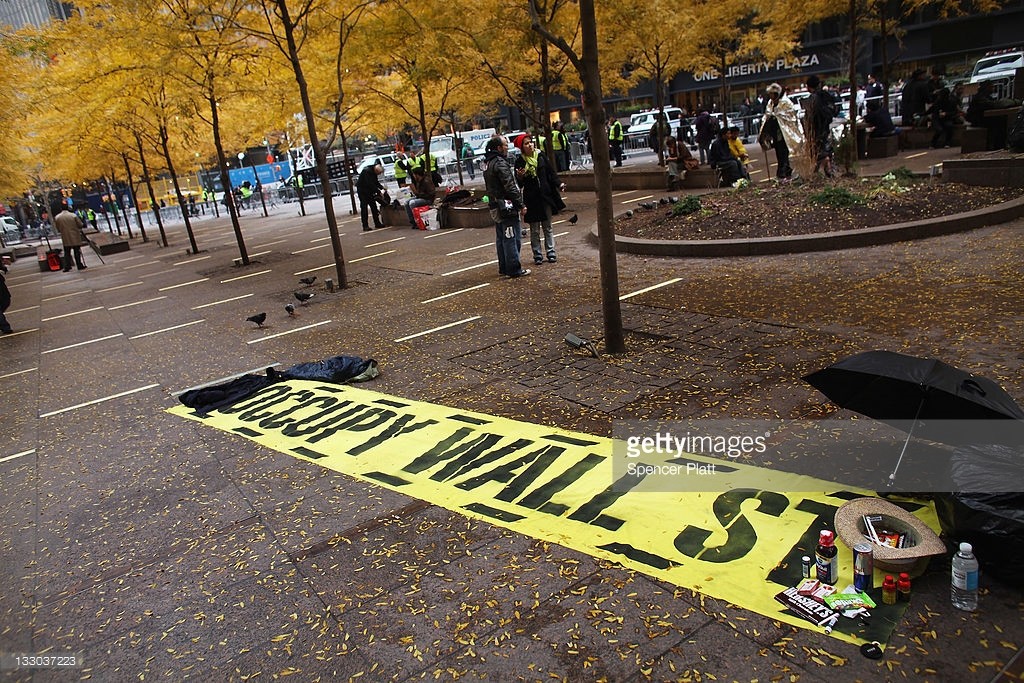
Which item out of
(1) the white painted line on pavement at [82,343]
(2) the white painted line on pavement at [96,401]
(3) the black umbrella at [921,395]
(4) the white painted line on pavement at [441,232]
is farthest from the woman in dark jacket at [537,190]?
(3) the black umbrella at [921,395]

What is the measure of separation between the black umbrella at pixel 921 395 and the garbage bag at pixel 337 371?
4.89m

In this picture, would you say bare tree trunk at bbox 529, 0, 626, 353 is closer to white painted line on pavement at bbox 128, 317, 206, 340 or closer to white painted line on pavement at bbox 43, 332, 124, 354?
white painted line on pavement at bbox 128, 317, 206, 340

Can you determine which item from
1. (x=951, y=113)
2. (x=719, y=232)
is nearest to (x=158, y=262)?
(x=719, y=232)

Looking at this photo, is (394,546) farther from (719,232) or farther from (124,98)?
(124,98)

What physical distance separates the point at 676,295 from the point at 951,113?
1423cm

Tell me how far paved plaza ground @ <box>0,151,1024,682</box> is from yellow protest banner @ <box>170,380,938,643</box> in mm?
122

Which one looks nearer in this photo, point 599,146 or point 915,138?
point 599,146

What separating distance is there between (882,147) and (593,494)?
17828mm

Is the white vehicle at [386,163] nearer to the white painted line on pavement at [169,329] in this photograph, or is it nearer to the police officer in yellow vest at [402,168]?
the police officer in yellow vest at [402,168]

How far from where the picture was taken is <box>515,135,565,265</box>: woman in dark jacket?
37.6 ft

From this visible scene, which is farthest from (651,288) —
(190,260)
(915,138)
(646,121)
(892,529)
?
(646,121)

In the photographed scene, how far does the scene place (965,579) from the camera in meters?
3.16

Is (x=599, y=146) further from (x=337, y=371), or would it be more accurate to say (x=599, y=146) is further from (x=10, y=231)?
(x=10, y=231)

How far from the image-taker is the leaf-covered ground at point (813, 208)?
35.7 ft
